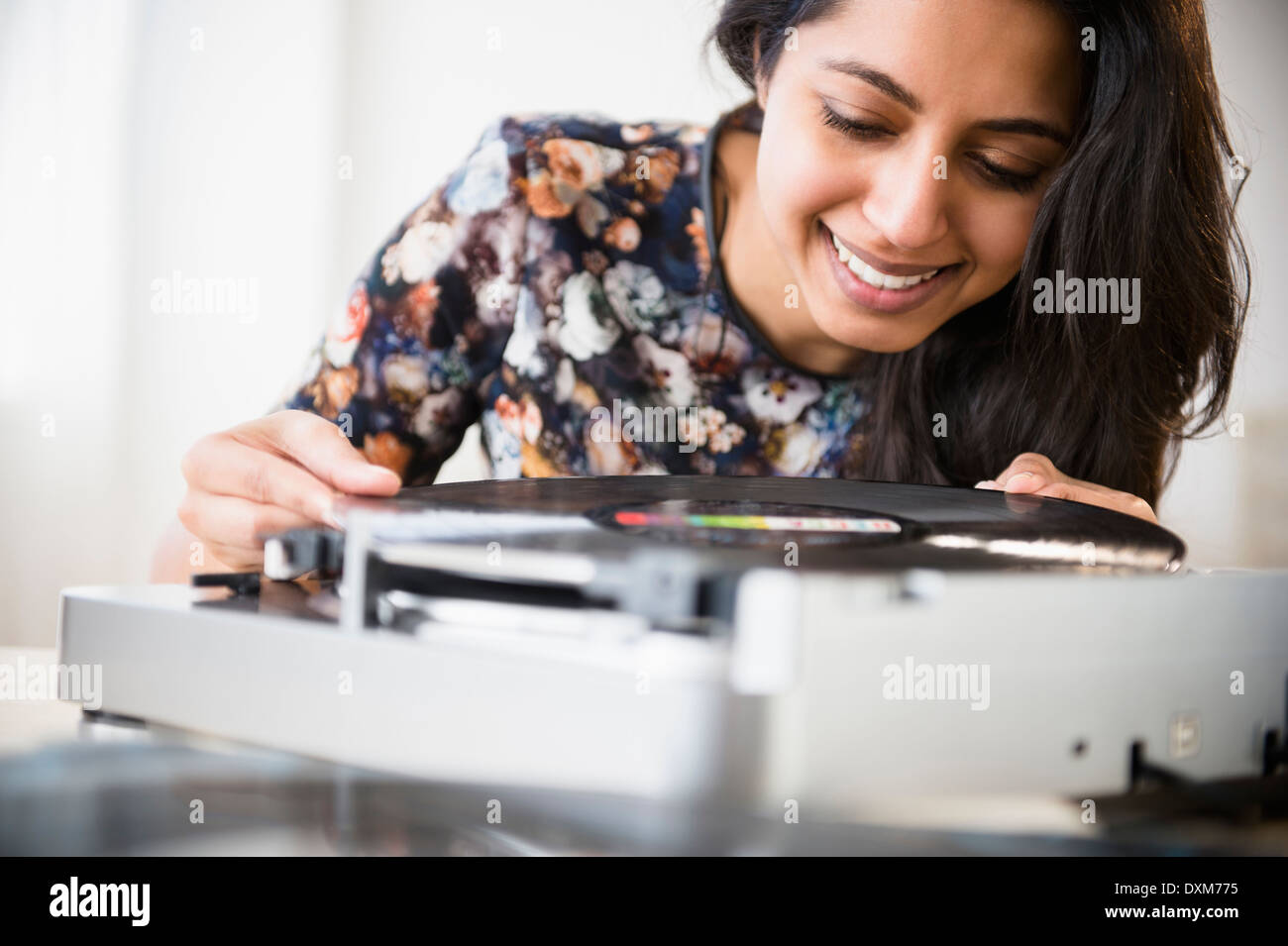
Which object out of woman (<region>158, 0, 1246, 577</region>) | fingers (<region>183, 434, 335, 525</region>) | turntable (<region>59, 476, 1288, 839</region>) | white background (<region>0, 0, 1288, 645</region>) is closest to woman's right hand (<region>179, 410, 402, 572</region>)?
fingers (<region>183, 434, 335, 525</region>)

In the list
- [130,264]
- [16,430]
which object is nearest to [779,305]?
[130,264]

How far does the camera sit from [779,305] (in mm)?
1205

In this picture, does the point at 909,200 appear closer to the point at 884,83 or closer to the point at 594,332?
the point at 884,83

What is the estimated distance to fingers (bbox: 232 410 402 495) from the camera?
1.89 ft

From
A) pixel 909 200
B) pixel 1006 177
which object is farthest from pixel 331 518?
pixel 1006 177

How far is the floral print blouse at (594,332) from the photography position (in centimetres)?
117

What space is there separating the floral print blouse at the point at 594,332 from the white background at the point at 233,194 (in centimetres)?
94

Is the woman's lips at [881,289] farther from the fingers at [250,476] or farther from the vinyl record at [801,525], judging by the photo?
the fingers at [250,476]

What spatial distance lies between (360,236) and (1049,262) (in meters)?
1.86

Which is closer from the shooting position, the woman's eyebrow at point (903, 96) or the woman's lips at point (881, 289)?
the woman's eyebrow at point (903, 96)

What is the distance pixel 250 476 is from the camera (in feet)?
2.14

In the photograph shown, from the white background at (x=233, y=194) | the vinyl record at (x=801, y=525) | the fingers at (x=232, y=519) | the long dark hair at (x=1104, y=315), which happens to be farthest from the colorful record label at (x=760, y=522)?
the white background at (x=233, y=194)

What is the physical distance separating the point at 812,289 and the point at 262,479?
576mm

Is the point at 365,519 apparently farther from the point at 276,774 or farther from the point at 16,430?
the point at 16,430
